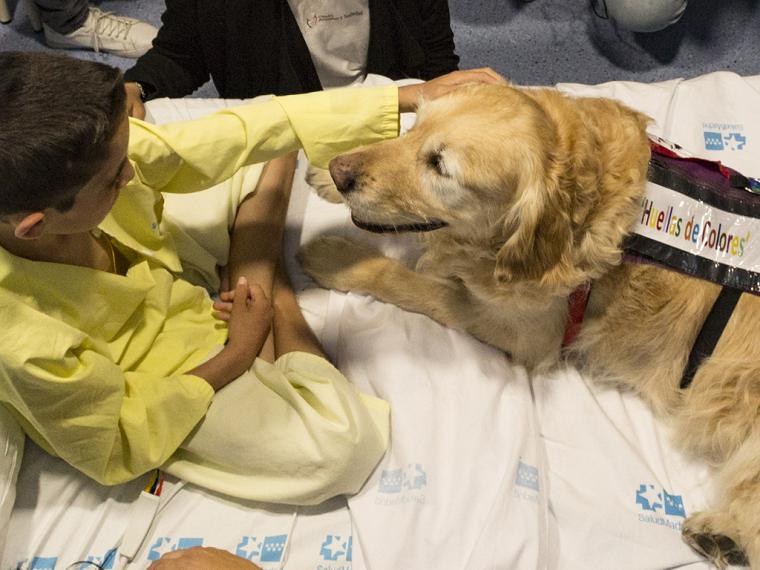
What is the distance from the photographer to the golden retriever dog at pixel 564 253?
1301mm

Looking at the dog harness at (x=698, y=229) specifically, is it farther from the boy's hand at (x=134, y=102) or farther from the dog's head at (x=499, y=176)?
the boy's hand at (x=134, y=102)

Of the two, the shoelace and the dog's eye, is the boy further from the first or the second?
the shoelace

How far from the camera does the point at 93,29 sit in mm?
2791

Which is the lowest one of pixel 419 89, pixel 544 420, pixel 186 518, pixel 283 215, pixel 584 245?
pixel 186 518

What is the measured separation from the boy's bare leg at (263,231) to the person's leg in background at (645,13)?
159cm

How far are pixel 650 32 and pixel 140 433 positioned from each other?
2.48 m

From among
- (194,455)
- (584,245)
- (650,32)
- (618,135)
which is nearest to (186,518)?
(194,455)

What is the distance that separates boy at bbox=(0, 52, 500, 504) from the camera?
3.73 ft

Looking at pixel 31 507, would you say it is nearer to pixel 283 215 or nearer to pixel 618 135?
pixel 283 215

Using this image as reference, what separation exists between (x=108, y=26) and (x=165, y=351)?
72.3 inches

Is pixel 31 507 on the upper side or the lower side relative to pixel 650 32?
lower

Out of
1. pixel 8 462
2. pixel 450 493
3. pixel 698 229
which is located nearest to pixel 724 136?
pixel 698 229

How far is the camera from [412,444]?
58.4 inches

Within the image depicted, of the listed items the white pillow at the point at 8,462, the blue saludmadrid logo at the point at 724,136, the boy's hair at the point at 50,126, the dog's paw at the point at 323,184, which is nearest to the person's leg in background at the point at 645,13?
the blue saludmadrid logo at the point at 724,136
